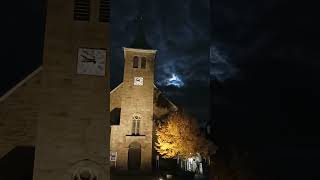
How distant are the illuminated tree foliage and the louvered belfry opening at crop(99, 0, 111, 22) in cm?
1872

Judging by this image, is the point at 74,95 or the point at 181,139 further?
the point at 181,139

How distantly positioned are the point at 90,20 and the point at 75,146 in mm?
4913

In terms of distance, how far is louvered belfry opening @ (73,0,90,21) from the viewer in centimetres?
1545

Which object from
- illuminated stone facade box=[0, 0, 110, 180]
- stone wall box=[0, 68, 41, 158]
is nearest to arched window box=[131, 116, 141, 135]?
stone wall box=[0, 68, 41, 158]

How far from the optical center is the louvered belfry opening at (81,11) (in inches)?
608

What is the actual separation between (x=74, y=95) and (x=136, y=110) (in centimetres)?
2098

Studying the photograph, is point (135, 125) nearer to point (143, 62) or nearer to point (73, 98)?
point (143, 62)

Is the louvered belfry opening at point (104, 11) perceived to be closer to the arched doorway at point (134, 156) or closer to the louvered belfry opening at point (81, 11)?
the louvered belfry opening at point (81, 11)

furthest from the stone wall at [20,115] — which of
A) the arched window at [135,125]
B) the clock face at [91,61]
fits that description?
the arched window at [135,125]

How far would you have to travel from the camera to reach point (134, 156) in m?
35.3

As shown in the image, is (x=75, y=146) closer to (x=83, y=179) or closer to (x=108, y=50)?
(x=83, y=179)

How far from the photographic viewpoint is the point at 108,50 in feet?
51.1

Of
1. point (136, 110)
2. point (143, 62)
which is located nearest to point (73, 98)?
point (136, 110)

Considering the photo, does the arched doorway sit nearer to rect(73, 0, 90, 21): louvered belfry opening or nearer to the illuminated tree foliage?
the illuminated tree foliage
